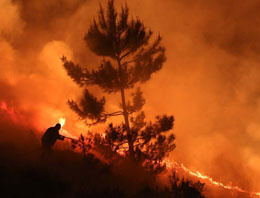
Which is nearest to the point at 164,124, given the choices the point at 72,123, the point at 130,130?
the point at 130,130

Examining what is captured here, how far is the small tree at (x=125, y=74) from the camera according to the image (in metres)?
12.5

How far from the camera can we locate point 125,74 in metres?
13.6

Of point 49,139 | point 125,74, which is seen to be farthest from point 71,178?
point 125,74

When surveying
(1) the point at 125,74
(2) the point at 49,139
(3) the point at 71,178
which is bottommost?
(3) the point at 71,178

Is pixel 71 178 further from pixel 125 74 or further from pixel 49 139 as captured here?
pixel 125 74

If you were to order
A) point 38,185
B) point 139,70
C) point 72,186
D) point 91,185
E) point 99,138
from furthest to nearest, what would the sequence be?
point 139,70, point 99,138, point 91,185, point 72,186, point 38,185

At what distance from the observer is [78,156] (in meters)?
14.0

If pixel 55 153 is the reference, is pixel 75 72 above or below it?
above

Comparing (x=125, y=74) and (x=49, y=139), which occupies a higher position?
(x=125, y=74)

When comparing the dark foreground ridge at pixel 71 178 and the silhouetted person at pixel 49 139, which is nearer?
the dark foreground ridge at pixel 71 178

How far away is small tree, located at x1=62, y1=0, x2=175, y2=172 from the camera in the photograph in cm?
1254

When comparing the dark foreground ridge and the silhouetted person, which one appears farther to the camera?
the silhouetted person

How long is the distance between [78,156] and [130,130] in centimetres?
360

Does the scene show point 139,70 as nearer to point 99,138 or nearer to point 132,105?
point 132,105
